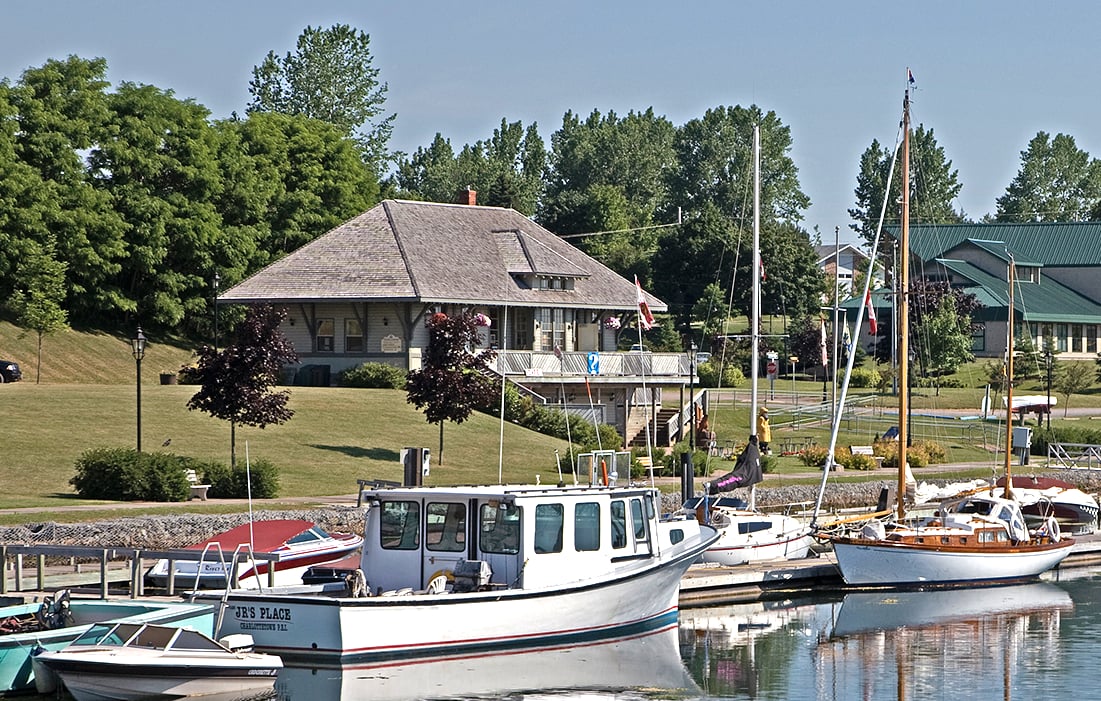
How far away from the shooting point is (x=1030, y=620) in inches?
1300

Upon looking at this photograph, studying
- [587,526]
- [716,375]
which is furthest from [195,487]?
[716,375]

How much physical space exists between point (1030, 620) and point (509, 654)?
1286 centimetres

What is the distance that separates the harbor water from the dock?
471 millimetres

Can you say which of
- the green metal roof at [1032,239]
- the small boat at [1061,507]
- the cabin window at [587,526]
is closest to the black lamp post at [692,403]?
the small boat at [1061,507]

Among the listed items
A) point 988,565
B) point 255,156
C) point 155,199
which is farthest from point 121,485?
point 255,156

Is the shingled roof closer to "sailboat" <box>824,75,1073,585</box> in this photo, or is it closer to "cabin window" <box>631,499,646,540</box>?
"sailboat" <box>824,75,1073,585</box>

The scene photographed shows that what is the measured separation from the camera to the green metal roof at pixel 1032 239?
109688 millimetres

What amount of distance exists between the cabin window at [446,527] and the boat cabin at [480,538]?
0.7 inches

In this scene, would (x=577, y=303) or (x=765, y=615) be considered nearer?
(x=765, y=615)

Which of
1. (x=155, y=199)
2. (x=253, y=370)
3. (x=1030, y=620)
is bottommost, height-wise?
(x=1030, y=620)

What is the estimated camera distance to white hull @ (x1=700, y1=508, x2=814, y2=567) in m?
36.8

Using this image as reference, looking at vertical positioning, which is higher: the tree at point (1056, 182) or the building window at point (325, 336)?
the tree at point (1056, 182)

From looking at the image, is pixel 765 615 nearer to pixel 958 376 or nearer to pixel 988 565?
pixel 988 565

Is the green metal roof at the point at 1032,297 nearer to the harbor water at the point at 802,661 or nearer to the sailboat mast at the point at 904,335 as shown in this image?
the sailboat mast at the point at 904,335
